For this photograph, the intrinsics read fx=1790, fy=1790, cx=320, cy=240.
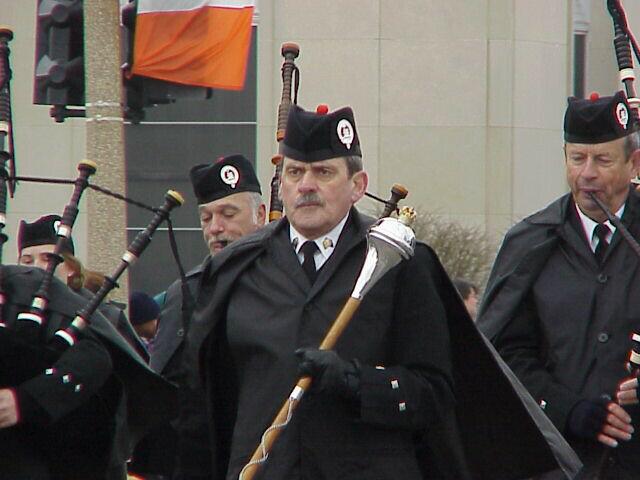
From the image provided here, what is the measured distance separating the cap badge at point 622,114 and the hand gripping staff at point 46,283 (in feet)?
6.81

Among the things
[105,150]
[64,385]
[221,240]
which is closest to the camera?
[64,385]

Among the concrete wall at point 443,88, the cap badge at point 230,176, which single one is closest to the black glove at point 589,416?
the cap badge at point 230,176

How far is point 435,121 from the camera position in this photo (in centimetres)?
2634

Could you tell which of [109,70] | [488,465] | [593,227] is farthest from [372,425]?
[109,70]

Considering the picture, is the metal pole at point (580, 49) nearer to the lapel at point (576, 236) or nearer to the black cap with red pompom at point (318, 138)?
the lapel at point (576, 236)

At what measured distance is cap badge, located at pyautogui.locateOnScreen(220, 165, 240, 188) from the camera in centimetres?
862

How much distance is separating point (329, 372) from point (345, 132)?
36.8 inches

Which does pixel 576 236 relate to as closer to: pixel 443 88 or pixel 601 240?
pixel 601 240

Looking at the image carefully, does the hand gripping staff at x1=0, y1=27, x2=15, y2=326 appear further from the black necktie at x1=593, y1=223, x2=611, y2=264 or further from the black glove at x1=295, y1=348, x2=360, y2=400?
the black necktie at x1=593, y1=223, x2=611, y2=264

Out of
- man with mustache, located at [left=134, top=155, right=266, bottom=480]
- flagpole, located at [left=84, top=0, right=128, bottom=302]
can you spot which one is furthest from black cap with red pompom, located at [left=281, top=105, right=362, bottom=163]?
flagpole, located at [left=84, top=0, right=128, bottom=302]

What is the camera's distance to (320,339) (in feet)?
18.7

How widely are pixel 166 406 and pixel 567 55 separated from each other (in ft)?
69.4

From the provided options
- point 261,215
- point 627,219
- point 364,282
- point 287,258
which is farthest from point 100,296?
point 261,215

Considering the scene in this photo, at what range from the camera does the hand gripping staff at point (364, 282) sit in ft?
18.3
